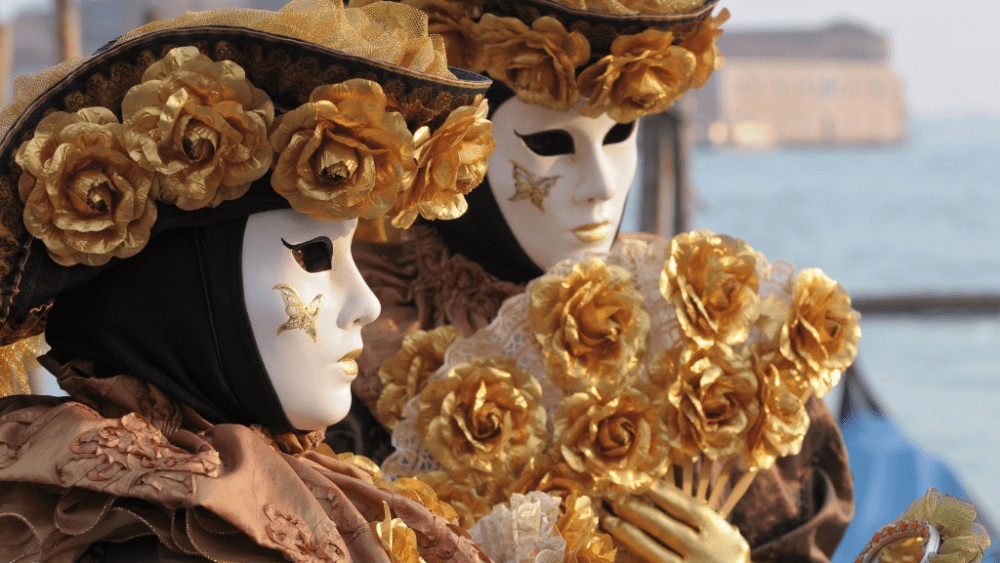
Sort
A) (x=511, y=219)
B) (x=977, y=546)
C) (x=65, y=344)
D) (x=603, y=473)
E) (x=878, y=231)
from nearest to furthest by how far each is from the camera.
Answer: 1. (x=65, y=344)
2. (x=977, y=546)
3. (x=603, y=473)
4. (x=511, y=219)
5. (x=878, y=231)

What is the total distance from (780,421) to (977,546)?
0.37 meters

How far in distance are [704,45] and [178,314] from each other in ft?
3.49

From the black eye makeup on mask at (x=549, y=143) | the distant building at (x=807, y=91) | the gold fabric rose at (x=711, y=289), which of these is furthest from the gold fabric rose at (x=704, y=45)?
Answer: the distant building at (x=807, y=91)

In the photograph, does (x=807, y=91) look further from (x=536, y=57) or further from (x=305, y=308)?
(x=305, y=308)

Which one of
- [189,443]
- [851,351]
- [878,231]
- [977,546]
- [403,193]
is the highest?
[403,193]

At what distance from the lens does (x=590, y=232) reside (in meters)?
1.96

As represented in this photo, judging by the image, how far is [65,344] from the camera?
1.29 metres

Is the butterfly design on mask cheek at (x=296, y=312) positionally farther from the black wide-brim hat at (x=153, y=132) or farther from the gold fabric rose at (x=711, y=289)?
the gold fabric rose at (x=711, y=289)

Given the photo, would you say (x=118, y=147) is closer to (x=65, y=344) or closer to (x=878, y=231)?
(x=65, y=344)

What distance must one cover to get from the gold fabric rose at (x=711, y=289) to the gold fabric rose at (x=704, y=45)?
0.34 m

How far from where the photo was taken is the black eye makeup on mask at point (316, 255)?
134 cm

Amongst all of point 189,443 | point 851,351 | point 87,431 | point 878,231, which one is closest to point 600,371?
point 851,351

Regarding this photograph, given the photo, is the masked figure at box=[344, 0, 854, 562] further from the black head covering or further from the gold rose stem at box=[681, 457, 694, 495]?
the black head covering

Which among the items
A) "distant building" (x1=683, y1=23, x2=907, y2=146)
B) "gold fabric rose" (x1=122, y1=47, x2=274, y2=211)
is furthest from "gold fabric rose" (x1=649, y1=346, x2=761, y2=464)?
"distant building" (x1=683, y1=23, x2=907, y2=146)
